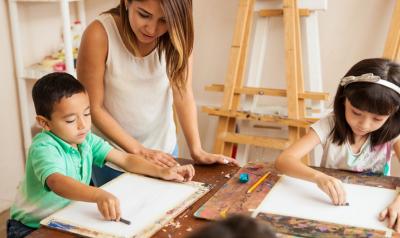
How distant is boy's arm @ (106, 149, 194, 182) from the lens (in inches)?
49.3

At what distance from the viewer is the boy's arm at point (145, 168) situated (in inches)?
49.3

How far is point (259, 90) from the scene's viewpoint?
7.66 feet

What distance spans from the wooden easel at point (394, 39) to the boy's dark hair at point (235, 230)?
6.32 ft

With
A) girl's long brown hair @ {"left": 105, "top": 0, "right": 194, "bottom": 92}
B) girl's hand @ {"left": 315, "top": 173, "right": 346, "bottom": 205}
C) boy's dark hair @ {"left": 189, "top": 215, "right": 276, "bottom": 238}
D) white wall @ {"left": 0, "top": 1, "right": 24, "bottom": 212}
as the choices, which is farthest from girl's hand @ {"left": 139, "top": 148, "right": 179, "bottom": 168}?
white wall @ {"left": 0, "top": 1, "right": 24, "bottom": 212}

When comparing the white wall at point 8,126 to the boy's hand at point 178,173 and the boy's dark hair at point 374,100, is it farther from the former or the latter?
the boy's dark hair at point 374,100

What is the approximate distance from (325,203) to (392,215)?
157 mm

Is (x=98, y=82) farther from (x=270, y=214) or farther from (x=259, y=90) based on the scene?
(x=259, y=90)

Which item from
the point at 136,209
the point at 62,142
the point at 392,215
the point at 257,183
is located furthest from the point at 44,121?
the point at 392,215

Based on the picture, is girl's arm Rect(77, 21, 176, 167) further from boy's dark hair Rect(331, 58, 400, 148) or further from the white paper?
boy's dark hair Rect(331, 58, 400, 148)

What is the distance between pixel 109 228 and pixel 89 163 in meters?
0.38

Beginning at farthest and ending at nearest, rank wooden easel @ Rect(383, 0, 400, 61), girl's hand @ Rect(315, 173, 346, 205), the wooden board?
wooden easel @ Rect(383, 0, 400, 61) < girl's hand @ Rect(315, 173, 346, 205) < the wooden board

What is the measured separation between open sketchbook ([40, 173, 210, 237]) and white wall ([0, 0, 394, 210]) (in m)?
1.47

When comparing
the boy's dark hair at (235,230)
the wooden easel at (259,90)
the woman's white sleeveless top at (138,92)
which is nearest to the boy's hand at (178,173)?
the woman's white sleeveless top at (138,92)

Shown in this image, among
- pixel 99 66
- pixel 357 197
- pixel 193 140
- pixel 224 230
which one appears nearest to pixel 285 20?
pixel 193 140
